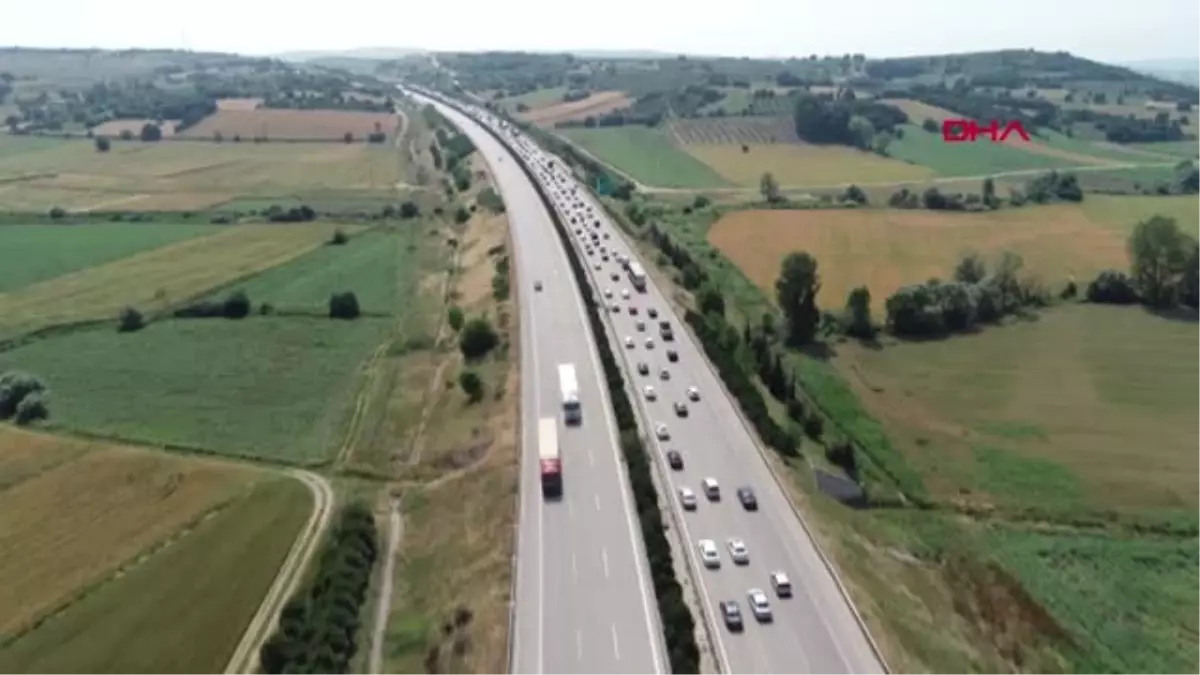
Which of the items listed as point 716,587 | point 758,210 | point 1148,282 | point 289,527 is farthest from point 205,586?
A: point 758,210

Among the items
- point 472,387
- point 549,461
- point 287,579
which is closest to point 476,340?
point 472,387

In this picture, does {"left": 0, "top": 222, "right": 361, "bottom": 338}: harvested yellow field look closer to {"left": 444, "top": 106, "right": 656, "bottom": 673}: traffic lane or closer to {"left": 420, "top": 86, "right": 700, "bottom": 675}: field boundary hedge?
{"left": 444, "top": 106, "right": 656, "bottom": 673}: traffic lane

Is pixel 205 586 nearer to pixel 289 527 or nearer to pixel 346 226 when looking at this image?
pixel 289 527

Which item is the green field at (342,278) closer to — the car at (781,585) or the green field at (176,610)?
the green field at (176,610)

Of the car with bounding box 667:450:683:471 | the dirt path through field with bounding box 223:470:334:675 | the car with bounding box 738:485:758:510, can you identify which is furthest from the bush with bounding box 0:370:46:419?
the car with bounding box 738:485:758:510

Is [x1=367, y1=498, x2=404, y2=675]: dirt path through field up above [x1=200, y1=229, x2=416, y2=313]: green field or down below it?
below

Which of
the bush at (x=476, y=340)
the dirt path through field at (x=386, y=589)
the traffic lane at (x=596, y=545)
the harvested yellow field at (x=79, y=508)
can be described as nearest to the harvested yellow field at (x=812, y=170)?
the bush at (x=476, y=340)
